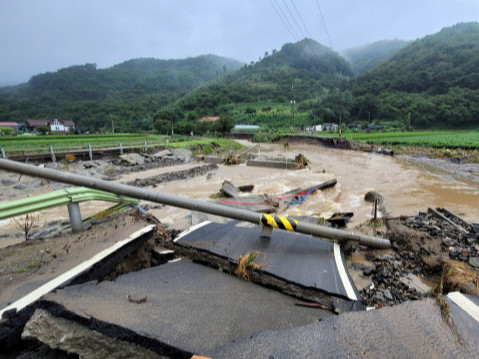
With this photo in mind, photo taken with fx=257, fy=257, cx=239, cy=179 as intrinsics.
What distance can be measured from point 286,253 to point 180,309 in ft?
5.04

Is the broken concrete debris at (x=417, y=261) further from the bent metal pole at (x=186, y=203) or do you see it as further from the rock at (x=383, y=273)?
the bent metal pole at (x=186, y=203)

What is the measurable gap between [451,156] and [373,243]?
26.6 meters

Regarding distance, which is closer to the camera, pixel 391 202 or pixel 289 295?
pixel 289 295

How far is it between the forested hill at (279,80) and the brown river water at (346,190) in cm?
7084

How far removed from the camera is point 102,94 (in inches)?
5251

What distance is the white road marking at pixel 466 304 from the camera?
6.50 feet

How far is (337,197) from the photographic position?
1063 cm

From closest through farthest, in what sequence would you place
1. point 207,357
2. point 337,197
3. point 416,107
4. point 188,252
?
point 207,357
point 188,252
point 337,197
point 416,107

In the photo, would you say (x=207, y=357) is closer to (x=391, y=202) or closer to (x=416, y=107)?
(x=391, y=202)

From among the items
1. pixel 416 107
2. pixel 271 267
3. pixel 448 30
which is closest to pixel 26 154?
pixel 271 267

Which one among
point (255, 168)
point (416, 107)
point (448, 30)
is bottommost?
point (255, 168)

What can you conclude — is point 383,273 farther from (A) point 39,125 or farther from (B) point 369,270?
(A) point 39,125

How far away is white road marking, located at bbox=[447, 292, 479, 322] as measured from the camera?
1.98 meters

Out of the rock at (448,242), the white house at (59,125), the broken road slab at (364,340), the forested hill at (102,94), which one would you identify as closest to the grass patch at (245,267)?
the broken road slab at (364,340)
